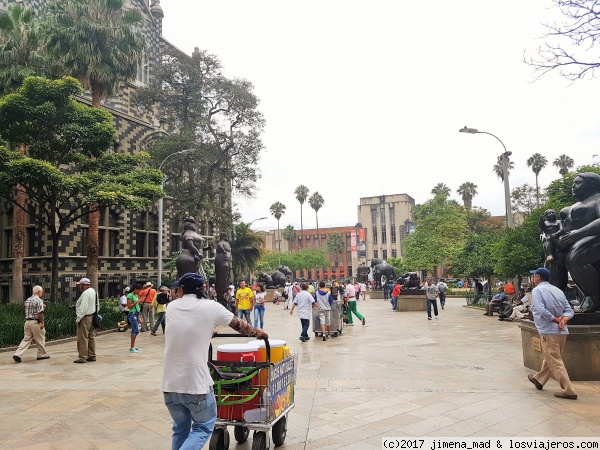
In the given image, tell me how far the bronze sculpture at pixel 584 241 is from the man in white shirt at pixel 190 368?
684 cm

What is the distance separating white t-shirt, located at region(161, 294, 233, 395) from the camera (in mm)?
3668

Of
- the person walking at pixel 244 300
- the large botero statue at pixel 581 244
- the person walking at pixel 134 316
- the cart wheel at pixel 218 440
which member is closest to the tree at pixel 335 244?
the person walking at pixel 244 300

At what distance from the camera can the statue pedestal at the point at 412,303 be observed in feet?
84.9

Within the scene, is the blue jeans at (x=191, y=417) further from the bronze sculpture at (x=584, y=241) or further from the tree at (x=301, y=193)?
the tree at (x=301, y=193)

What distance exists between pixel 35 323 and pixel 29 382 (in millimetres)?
2667

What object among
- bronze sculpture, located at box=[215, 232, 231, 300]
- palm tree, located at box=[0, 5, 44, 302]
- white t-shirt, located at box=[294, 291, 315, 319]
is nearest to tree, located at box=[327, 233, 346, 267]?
bronze sculpture, located at box=[215, 232, 231, 300]

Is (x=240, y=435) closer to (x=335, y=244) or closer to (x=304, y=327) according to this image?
(x=304, y=327)

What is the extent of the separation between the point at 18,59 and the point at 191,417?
2292 cm

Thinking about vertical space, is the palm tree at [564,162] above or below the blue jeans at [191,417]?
above

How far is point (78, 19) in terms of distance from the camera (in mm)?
20625

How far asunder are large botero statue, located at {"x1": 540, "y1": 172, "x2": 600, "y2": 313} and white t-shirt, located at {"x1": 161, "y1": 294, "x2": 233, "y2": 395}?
6.84 m

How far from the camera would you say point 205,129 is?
31391 millimetres

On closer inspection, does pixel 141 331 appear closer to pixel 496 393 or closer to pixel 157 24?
pixel 496 393

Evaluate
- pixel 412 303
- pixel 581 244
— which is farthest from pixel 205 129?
pixel 581 244
